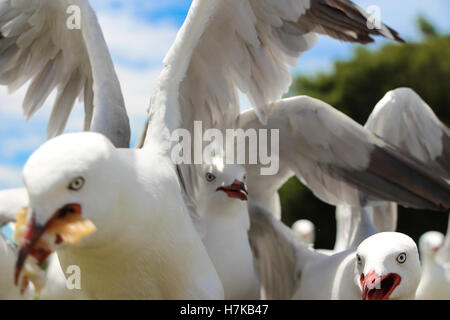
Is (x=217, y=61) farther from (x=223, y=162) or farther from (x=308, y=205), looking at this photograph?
(x=308, y=205)

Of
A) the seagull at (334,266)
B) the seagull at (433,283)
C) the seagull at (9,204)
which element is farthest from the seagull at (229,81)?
the seagull at (433,283)

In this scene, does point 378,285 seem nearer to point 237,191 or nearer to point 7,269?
point 237,191

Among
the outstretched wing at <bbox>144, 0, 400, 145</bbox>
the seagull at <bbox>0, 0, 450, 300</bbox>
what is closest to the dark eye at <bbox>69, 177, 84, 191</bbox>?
the seagull at <bbox>0, 0, 450, 300</bbox>

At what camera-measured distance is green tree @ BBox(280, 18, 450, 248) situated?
52.9ft

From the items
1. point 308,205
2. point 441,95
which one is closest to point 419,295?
point 308,205

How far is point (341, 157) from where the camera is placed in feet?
15.1

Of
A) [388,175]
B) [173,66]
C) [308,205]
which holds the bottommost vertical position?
[308,205]

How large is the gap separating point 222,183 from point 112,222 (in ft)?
6.34

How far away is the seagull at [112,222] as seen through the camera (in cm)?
223

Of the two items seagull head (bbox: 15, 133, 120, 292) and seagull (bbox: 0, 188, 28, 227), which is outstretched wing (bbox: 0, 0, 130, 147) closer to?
seagull (bbox: 0, 188, 28, 227)

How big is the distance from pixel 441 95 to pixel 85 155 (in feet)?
53.0

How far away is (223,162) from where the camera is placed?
454cm

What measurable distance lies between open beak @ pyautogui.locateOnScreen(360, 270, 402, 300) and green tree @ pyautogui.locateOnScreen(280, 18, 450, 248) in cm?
1253
